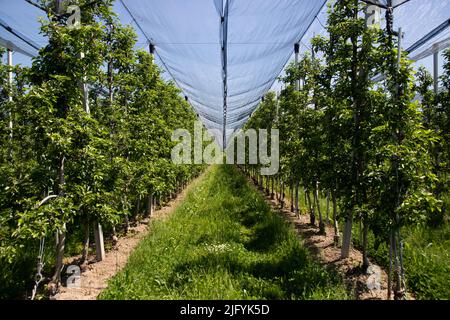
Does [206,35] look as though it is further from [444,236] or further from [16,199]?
[444,236]

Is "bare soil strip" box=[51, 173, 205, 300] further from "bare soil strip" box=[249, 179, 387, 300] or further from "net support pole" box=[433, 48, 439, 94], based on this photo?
"net support pole" box=[433, 48, 439, 94]

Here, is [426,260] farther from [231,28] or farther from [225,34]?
[225,34]

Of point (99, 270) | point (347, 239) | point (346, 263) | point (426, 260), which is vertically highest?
point (347, 239)

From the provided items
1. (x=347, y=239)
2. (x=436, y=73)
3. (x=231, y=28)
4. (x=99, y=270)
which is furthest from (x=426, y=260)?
(x=436, y=73)

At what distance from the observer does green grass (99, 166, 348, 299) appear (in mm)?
3777

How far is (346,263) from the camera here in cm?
479

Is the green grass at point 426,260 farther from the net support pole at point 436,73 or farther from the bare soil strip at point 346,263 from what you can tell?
the net support pole at point 436,73

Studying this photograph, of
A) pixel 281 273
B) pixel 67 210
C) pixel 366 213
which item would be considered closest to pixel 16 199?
pixel 67 210

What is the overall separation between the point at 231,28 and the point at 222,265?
5.21 metres

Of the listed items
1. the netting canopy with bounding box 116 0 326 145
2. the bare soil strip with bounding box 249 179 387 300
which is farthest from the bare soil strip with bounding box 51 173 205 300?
the netting canopy with bounding box 116 0 326 145

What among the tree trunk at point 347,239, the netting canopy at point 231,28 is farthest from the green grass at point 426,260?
the netting canopy at point 231,28

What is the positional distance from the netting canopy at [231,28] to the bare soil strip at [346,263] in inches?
146

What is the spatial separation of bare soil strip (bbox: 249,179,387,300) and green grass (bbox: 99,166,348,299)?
0.25 meters

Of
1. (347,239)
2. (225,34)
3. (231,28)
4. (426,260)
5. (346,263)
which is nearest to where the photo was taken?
(426,260)
